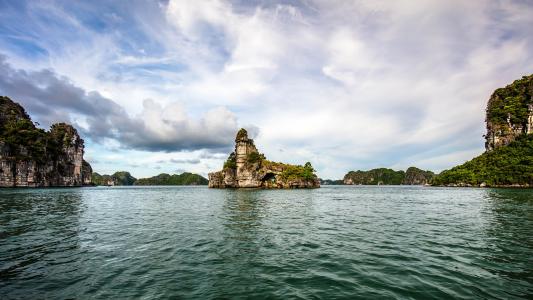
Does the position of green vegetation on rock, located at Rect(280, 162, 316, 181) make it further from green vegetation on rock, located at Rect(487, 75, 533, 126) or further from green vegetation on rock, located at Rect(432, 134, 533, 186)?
green vegetation on rock, located at Rect(487, 75, 533, 126)

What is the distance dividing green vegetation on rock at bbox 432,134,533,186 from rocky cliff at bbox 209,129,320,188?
94139mm

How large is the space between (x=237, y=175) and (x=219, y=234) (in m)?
155

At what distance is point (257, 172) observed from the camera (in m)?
172

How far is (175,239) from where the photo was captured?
1916cm

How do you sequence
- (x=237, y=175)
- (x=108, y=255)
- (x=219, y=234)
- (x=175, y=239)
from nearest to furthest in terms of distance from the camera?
(x=108, y=255)
(x=175, y=239)
(x=219, y=234)
(x=237, y=175)

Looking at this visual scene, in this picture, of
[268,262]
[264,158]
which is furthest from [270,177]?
[268,262]

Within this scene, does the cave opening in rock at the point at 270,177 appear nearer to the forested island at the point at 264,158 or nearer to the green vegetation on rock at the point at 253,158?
the forested island at the point at 264,158

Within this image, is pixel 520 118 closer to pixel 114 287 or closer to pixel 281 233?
pixel 281 233

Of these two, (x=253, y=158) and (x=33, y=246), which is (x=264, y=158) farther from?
(x=33, y=246)

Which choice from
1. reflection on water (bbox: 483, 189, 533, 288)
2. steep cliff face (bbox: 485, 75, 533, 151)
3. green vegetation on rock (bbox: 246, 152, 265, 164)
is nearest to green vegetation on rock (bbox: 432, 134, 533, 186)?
steep cliff face (bbox: 485, 75, 533, 151)

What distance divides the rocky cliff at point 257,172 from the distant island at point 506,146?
322 feet

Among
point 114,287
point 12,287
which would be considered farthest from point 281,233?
point 12,287

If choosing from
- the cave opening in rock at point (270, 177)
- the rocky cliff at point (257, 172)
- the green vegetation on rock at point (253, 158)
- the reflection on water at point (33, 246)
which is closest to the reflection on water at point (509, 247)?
the reflection on water at point (33, 246)

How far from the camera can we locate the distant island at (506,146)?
5359 inches
